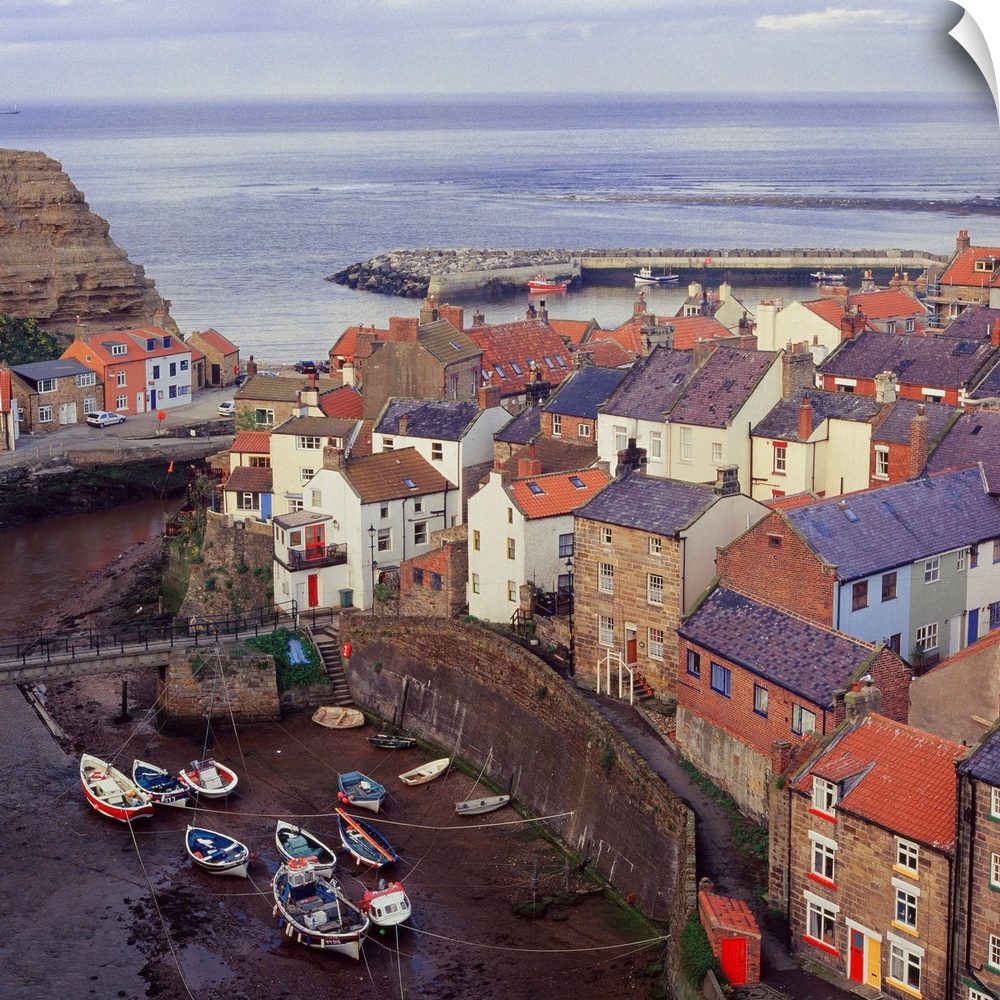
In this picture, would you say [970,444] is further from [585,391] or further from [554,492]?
[585,391]

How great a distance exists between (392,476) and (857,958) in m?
23.3

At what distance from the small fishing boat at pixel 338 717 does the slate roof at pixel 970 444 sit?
1465 centimetres

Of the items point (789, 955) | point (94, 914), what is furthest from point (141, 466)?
point (789, 955)

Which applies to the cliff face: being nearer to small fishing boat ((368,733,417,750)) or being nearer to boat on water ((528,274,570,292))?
boat on water ((528,274,570,292))

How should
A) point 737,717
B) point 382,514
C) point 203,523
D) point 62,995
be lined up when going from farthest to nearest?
point 203,523 < point 382,514 < point 737,717 < point 62,995

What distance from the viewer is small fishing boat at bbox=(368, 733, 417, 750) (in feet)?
130

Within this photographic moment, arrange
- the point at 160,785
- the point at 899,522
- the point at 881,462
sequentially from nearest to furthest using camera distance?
the point at 899,522 < the point at 160,785 < the point at 881,462

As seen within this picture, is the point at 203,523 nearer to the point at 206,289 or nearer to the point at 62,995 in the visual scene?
the point at 62,995

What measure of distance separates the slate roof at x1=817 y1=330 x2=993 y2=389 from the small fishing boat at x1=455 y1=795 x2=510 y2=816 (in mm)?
18616

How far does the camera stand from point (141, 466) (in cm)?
6550

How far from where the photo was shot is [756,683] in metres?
31.1

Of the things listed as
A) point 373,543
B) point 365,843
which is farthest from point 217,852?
point 373,543

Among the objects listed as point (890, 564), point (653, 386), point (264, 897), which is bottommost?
point (264, 897)

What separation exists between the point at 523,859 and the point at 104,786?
30.7 feet
